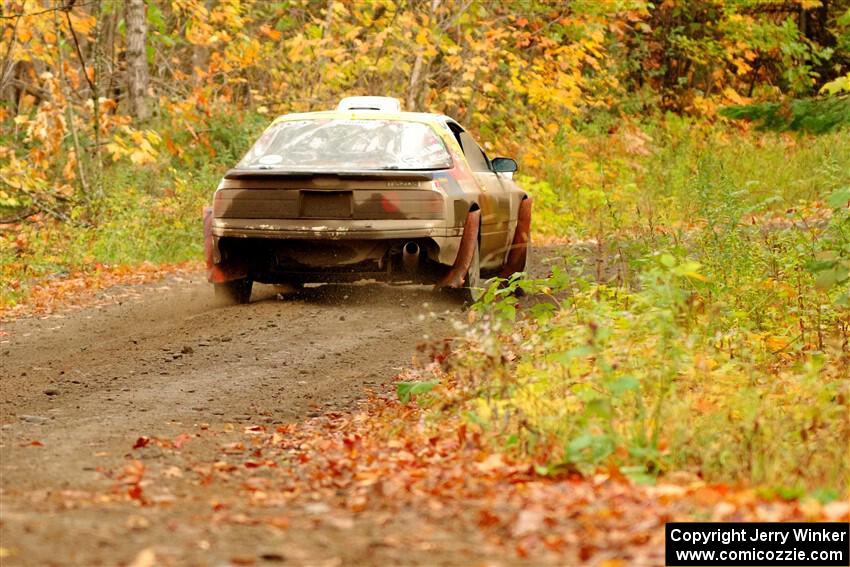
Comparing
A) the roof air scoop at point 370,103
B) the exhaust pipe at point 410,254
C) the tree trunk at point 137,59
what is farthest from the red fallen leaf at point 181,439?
the tree trunk at point 137,59

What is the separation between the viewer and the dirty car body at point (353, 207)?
1105cm

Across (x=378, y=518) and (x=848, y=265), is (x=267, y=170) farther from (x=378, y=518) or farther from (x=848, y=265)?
(x=378, y=518)

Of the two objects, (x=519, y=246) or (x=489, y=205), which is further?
(x=519, y=246)

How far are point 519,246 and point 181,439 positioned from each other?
23.2 feet

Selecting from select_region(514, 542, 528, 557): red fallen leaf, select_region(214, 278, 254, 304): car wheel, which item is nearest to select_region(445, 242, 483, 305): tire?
select_region(214, 278, 254, 304): car wheel

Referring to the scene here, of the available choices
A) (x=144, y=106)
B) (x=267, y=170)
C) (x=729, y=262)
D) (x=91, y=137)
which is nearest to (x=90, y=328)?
(x=267, y=170)

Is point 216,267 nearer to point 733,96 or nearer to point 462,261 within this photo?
point 462,261

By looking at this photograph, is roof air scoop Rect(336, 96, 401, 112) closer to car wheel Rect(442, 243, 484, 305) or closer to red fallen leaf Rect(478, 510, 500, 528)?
car wheel Rect(442, 243, 484, 305)

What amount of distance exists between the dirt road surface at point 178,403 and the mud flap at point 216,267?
34 cm

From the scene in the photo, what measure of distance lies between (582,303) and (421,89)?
47.2 feet

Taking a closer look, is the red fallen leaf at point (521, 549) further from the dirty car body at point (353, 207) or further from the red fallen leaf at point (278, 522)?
the dirty car body at point (353, 207)

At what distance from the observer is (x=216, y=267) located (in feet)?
38.3

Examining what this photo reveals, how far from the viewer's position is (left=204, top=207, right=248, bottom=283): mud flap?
1166 centimetres

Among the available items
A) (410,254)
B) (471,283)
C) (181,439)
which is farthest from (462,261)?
(181,439)
